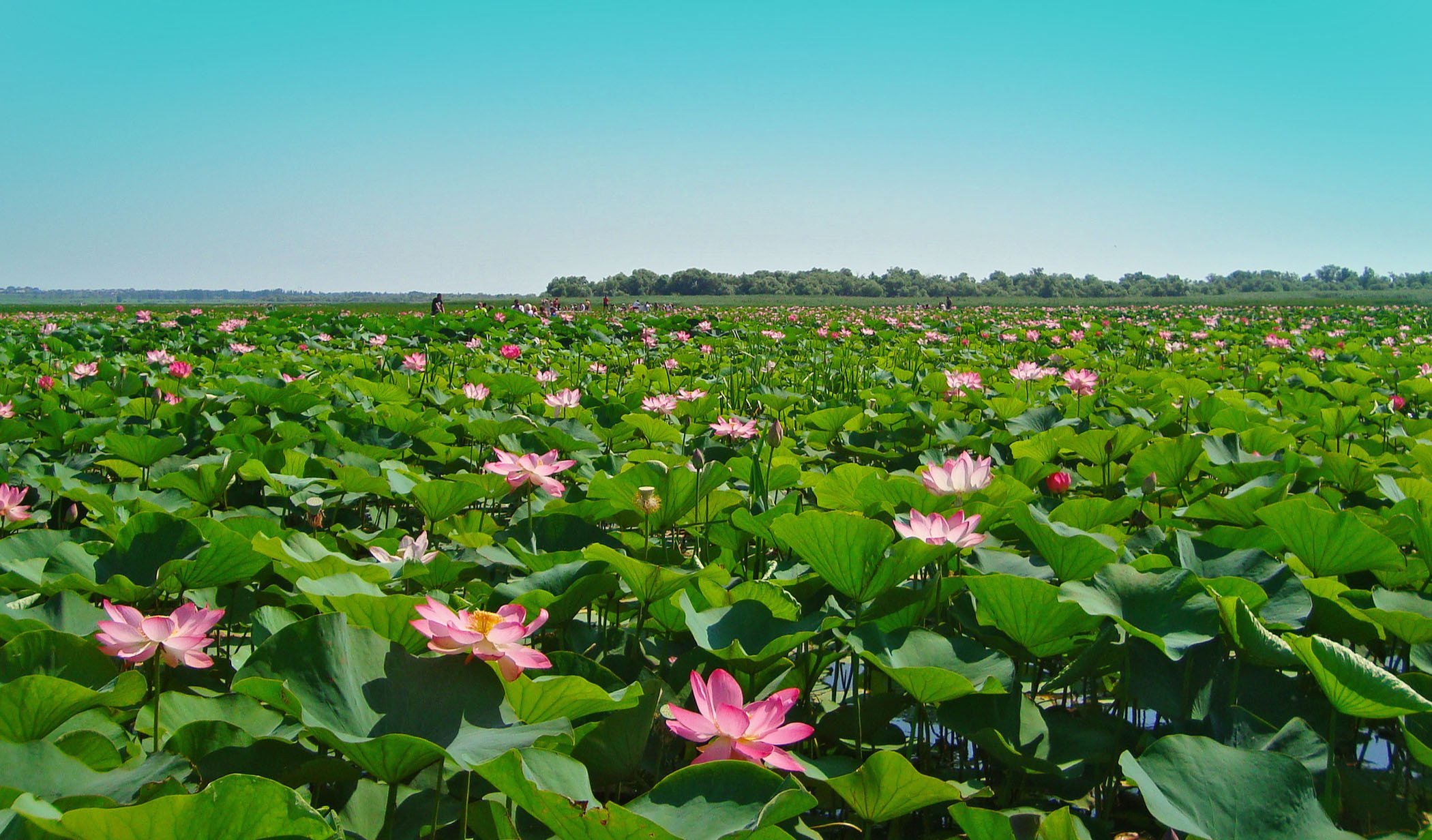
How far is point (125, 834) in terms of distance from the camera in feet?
2.10

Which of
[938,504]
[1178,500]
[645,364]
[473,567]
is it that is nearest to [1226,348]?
[645,364]

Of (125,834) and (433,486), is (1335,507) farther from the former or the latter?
(125,834)

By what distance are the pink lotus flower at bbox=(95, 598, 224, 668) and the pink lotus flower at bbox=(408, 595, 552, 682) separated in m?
0.32

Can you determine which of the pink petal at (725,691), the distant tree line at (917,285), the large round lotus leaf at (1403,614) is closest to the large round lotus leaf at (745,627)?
the pink petal at (725,691)

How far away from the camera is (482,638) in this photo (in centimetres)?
92

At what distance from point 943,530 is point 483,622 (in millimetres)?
718

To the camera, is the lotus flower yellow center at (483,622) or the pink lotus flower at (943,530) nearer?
the lotus flower yellow center at (483,622)

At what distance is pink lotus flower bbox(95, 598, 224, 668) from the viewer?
3.32 ft

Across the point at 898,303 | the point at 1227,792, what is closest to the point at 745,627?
the point at 1227,792

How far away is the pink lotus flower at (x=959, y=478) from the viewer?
5.25 feet

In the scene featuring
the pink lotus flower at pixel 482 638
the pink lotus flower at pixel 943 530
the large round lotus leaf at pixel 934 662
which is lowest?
the large round lotus leaf at pixel 934 662

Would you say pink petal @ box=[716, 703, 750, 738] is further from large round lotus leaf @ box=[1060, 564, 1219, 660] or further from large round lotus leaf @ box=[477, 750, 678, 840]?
large round lotus leaf @ box=[1060, 564, 1219, 660]

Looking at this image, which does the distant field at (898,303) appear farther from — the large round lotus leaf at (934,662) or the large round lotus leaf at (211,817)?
the large round lotus leaf at (211,817)

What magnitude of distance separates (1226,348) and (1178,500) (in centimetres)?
670
